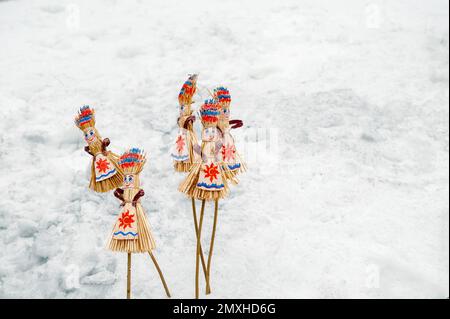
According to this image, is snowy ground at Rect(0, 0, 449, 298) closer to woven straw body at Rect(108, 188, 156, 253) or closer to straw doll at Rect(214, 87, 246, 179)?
woven straw body at Rect(108, 188, 156, 253)

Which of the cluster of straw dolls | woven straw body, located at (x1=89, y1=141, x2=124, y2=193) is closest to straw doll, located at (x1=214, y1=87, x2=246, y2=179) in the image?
the cluster of straw dolls

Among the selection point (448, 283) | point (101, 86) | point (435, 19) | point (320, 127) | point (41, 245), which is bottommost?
point (448, 283)

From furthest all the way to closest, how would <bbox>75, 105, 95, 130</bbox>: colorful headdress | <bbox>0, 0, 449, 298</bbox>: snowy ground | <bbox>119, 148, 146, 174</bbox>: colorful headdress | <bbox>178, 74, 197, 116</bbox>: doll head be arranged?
<bbox>0, 0, 449, 298</bbox>: snowy ground → <bbox>178, 74, 197, 116</bbox>: doll head → <bbox>75, 105, 95, 130</bbox>: colorful headdress → <bbox>119, 148, 146, 174</bbox>: colorful headdress

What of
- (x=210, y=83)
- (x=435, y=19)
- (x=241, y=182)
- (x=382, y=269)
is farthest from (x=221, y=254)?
(x=435, y=19)

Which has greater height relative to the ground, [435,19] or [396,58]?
[435,19]

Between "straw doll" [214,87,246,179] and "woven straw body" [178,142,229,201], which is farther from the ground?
"straw doll" [214,87,246,179]

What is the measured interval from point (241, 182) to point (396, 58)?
2.65 m

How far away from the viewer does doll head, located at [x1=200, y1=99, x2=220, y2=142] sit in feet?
9.52

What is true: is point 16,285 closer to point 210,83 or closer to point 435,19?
point 210,83

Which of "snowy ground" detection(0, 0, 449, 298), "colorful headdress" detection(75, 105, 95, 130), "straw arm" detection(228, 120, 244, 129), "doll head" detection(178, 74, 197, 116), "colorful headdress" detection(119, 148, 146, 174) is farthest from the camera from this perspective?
"snowy ground" detection(0, 0, 449, 298)

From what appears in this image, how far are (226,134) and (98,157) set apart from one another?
81 centimetres

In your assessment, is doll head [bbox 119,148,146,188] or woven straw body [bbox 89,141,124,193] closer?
doll head [bbox 119,148,146,188]

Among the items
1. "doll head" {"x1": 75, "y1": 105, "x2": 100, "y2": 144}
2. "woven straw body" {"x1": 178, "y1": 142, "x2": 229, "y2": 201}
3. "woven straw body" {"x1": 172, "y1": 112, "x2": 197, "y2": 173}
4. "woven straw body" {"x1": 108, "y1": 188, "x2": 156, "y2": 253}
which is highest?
"doll head" {"x1": 75, "y1": 105, "x2": 100, "y2": 144}

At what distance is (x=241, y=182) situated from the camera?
433 centimetres
